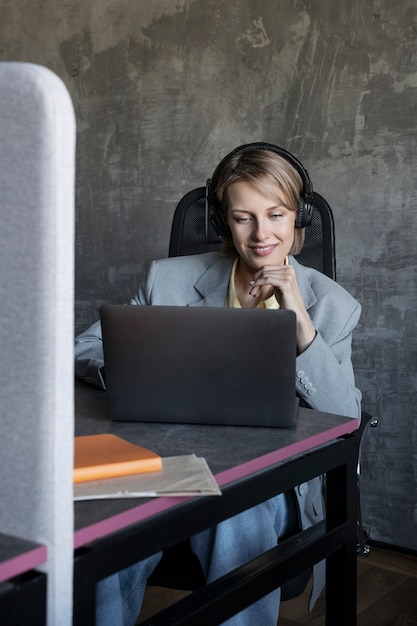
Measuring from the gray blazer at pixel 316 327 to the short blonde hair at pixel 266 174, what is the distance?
0.60ft

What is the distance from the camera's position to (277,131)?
9.24 feet

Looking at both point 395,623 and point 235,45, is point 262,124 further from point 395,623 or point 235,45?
point 395,623

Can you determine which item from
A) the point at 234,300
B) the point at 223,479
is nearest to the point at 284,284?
the point at 234,300

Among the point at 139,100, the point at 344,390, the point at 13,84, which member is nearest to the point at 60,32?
the point at 139,100

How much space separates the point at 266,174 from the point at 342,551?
0.96m

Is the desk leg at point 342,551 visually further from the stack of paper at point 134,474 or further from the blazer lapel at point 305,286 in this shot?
the blazer lapel at point 305,286

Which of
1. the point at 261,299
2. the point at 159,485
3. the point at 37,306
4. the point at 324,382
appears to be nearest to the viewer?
the point at 37,306

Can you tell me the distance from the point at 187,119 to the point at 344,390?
1735 millimetres

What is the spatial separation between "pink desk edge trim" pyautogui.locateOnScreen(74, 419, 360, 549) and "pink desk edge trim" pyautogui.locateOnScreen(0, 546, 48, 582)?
9 cm

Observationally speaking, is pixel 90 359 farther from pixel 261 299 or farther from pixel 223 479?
pixel 223 479

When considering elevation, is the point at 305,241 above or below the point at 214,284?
above

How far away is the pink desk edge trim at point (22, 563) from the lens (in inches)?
27.3

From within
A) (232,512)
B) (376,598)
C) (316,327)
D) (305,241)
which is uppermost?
(305,241)

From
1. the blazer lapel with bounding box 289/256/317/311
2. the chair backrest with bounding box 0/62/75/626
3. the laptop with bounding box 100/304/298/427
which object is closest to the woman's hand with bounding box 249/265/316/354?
the blazer lapel with bounding box 289/256/317/311
